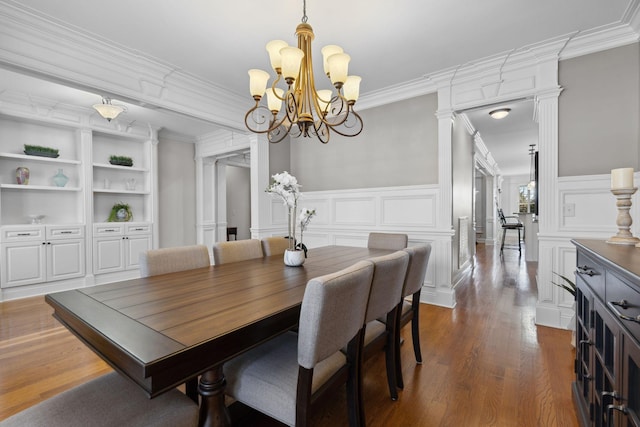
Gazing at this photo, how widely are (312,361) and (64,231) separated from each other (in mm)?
4581

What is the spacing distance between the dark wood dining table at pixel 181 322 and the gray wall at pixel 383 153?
246cm

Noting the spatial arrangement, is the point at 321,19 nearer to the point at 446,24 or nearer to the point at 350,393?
the point at 446,24

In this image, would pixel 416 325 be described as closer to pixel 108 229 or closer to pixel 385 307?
pixel 385 307

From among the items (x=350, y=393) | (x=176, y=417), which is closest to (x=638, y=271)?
(x=350, y=393)

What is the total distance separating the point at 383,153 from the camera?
3.73 m

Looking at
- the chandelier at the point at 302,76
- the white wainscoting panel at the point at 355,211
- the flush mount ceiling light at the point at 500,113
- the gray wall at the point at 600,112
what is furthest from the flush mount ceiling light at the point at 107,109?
the flush mount ceiling light at the point at 500,113

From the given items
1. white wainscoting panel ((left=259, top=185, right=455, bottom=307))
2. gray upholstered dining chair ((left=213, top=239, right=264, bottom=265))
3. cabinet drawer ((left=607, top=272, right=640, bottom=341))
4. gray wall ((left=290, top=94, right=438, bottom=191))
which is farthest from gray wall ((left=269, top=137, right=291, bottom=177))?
cabinet drawer ((left=607, top=272, right=640, bottom=341))

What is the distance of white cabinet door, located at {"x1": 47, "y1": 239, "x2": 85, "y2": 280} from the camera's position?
3830 mm

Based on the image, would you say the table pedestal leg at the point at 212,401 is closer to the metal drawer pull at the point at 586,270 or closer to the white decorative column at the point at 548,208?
the metal drawer pull at the point at 586,270

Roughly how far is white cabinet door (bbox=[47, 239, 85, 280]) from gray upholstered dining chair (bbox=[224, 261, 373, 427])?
415 cm

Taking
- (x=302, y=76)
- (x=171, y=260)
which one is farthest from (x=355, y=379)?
(x=302, y=76)

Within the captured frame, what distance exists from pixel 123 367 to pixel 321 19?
253 centimetres

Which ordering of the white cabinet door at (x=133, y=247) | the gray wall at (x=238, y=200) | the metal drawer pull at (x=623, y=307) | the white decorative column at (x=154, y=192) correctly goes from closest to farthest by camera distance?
the metal drawer pull at (x=623, y=307), the white cabinet door at (x=133, y=247), the white decorative column at (x=154, y=192), the gray wall at (x=238, y=200)

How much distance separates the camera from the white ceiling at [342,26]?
7.03ft
